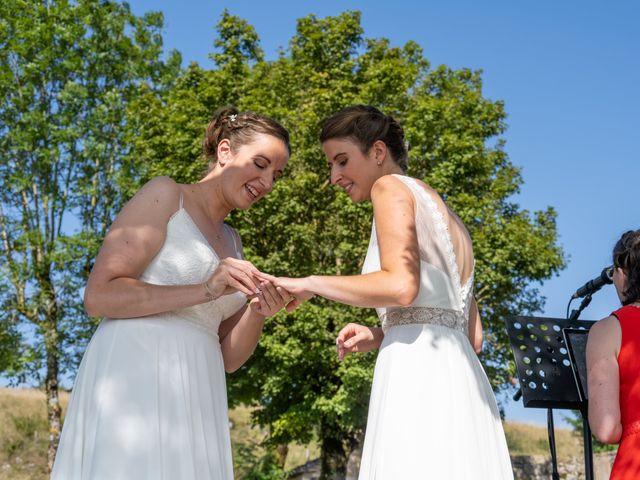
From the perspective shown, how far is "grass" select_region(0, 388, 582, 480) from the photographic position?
22.6 metres

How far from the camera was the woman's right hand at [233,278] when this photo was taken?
10.7 feet

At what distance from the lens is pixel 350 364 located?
18.3 meters

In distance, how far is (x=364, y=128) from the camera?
3.72 metres

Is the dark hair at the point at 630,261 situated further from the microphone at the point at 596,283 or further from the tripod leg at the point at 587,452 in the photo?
the tripod leg at the point at 587,452

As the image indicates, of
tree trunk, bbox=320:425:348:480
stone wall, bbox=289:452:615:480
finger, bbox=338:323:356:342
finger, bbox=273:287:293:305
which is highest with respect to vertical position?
finger, bbox=273:287:293:305

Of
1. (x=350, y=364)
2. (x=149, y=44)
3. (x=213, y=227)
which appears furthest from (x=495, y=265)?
(x=213, y=227)

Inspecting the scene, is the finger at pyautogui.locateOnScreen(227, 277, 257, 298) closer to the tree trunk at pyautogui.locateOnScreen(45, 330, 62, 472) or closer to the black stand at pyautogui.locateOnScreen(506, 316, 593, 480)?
the black stand at pyautogui.locateOnScreen(506, 316, 593, 480)

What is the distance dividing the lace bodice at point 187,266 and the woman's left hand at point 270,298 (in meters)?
0.21

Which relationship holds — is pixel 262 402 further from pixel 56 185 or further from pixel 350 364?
pixel 56 185

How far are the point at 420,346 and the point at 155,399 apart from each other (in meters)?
1.21

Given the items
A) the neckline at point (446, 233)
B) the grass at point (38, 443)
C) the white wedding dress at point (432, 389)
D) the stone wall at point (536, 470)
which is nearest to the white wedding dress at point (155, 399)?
the white wedding dress at point (432, 389)

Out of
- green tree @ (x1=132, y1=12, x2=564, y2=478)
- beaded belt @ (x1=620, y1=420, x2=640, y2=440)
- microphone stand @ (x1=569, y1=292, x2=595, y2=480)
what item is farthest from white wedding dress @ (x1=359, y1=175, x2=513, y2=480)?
green tree @ (x1=132, y1=12, x2=564, y2=478)

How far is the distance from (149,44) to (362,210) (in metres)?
11.4

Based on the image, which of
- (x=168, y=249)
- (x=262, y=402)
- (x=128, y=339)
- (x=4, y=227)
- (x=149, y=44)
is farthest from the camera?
(x=149, y=44)
